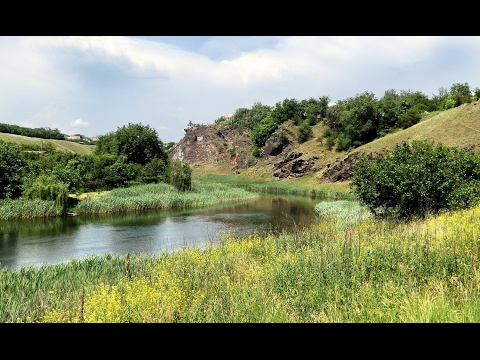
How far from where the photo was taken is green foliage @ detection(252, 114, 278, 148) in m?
86.8

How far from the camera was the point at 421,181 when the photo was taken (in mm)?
15805

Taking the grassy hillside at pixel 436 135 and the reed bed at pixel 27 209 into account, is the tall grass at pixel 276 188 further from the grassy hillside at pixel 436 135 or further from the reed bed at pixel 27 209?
the reed bed at pixel 27 209

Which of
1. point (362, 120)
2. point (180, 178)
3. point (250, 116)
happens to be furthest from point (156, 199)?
point (250, 116)

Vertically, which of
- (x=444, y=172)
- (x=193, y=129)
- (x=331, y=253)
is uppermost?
(x=193, y=129)

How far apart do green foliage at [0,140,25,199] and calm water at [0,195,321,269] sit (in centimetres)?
622

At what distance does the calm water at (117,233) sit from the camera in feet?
56.4

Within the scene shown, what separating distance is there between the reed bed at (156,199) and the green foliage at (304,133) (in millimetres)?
34133

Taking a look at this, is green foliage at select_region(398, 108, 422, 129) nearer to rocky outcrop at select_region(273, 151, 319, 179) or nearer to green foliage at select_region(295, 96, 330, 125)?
rocky outcrop at select_region(273, 151, 319, 179)

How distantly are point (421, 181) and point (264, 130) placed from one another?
236ft
